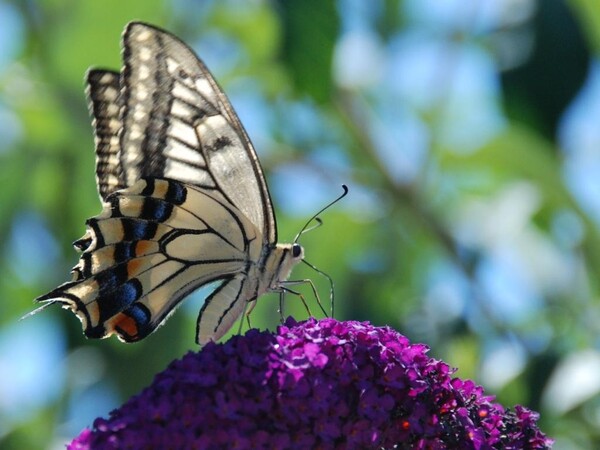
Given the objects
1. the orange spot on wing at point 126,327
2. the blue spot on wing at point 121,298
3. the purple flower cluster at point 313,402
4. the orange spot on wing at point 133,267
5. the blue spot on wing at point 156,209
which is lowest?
the purple flower cluster at point 313,402

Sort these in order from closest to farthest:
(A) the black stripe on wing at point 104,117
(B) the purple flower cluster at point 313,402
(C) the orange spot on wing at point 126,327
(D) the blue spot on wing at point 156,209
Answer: (B) the purple flower cluster at point 313,402, (C) the orange spot on wing at point 126,327, (D) the blue spot on wing at point 156,209, (A) the black stripe on wing at point 104,117

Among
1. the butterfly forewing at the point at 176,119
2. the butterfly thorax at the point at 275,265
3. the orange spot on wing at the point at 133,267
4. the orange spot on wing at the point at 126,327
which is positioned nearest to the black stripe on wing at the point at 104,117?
the butterfly forewing at the point at 176,119

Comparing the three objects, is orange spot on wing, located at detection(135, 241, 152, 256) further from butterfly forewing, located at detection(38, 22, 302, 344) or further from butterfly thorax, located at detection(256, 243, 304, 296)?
butterfly thorax, located at detection(256, 243, 304, 296)

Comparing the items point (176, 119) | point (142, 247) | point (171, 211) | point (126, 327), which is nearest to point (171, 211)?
point (171, 211)

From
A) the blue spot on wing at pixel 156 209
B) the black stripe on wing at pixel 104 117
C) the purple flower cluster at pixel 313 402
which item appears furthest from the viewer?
the black stripe on wing at pixel 104 117

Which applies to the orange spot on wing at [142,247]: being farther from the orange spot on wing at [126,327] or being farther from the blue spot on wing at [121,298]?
the orange spot on wing at [126,327]

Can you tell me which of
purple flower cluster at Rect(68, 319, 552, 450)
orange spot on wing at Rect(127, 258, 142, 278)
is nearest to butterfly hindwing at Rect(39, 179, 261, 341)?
orange spot on wing at Rect(127, 258, 142, 278)

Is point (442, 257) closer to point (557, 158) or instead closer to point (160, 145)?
point (557, 158)

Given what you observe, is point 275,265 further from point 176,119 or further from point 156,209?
point 176,119
